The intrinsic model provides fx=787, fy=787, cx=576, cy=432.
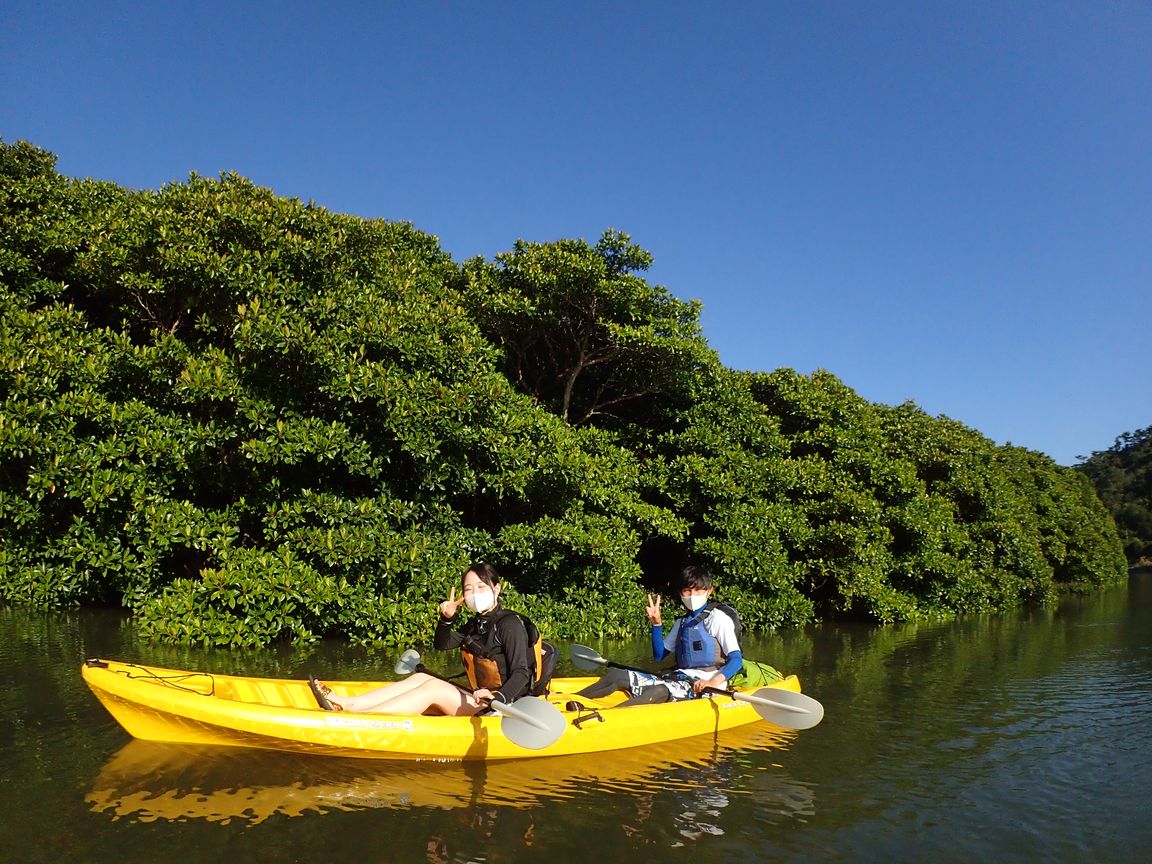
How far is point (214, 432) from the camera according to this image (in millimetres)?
10000

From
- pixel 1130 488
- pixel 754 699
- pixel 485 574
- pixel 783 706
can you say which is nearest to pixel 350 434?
pixel 485 574

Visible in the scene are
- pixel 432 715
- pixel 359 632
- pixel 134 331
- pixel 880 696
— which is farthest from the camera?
pixel 134 331

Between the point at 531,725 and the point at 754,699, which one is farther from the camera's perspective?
the point at 754,699

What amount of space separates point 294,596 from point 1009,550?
19508mm

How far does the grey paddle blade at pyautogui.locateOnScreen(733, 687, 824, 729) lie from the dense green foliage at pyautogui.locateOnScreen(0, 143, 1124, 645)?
16.6ft

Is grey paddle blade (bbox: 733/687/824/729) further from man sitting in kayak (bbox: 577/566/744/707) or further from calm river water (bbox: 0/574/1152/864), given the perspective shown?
man sitting in kayak (bbox: 577/566/744/707)

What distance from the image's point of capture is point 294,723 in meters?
5.39

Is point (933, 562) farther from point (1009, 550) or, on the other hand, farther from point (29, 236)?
point (29, 236)

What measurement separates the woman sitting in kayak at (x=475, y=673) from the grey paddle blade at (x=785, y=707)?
2069mm

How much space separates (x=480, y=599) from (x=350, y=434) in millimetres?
4842

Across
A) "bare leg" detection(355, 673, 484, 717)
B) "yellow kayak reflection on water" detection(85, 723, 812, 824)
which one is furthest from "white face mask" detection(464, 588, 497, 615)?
"yellow kayak reflection on water" detection(85, 723, 812, 824)

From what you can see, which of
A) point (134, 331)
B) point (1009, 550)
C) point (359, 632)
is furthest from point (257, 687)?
point (1009, 550)

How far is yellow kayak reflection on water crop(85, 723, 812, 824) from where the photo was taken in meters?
4.79

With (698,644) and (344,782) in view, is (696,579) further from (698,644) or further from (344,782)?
(344,782)
